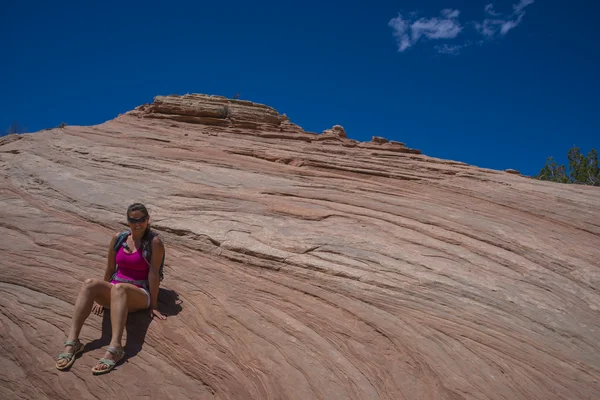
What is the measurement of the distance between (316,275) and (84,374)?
4.14 metres

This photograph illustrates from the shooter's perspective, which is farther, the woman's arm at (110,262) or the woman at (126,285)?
the woman's arm at (110,262)

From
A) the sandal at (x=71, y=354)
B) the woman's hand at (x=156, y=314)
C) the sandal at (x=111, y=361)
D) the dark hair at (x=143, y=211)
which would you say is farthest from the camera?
the woman's hand at (x=156, y=314)

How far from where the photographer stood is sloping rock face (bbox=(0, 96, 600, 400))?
18.9 feet

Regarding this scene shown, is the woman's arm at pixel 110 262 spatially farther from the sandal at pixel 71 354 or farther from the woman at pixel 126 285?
the sandal at pixel 71 354

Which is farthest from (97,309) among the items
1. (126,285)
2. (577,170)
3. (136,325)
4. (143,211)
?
(577,170)

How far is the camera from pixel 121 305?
A: 233 inches

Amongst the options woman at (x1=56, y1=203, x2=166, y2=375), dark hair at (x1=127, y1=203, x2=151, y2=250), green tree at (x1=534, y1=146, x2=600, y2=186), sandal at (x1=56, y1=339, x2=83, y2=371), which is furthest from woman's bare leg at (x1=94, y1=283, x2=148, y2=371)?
green tree at (x1=534, y1=146, x2=600, y2=186)

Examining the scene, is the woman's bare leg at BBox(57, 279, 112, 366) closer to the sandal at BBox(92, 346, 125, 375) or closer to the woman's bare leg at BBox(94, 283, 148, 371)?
the woman's bare leg at BBox(94, 283, 148, 371)

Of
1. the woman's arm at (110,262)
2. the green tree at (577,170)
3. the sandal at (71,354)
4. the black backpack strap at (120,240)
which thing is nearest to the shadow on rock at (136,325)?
the sandal at (71,354)

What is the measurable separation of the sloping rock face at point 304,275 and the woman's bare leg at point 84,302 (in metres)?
0.36

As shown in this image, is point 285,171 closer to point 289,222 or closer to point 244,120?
point 289,222

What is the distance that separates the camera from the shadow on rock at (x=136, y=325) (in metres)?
5.99

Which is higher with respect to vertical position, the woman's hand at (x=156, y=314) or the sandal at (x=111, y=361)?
the woman's hand at (x=156, y=314)

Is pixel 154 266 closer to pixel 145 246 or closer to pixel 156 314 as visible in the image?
pixel 145 246
